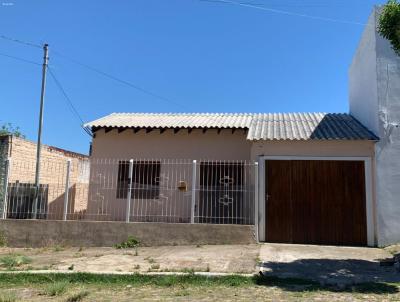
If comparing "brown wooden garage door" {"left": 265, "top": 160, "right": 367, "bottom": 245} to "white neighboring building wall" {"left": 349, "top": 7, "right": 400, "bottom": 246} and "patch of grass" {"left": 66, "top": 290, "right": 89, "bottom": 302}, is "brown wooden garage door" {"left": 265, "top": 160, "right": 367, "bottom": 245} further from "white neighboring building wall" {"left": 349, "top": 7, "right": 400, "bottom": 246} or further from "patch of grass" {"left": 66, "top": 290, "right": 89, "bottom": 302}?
"patch of grass" {"left": 66, "top": 290, "right": 89, "bottom": 302}

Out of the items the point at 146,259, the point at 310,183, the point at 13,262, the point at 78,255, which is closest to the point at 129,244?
the point at 78,255

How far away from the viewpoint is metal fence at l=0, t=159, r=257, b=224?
1055 cm

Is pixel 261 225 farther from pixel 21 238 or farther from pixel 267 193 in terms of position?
pixel 21 238

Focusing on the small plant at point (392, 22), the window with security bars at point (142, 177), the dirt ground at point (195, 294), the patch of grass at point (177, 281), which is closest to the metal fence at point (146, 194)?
the window with security bars at point (142, 177)

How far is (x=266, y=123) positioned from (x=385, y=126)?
3800mm

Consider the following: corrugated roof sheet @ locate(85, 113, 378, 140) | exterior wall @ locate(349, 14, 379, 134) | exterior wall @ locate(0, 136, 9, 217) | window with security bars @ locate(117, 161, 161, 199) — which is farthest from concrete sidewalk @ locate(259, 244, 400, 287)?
exterior wall @ locate(0, 136, 9, 217)

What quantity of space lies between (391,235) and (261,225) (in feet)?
10.5

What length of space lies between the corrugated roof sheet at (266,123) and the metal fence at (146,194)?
1180 millimetres

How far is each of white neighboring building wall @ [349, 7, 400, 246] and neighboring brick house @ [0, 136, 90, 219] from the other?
27.0ft

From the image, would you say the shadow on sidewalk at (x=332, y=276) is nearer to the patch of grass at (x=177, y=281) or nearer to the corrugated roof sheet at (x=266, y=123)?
the patch of grass at (x=177, y=281)

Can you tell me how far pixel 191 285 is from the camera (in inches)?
251

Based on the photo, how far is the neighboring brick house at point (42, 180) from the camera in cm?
1095

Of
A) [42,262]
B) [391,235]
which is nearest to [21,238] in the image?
[42,262]

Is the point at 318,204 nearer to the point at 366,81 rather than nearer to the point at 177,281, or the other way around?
the point at 366,81
